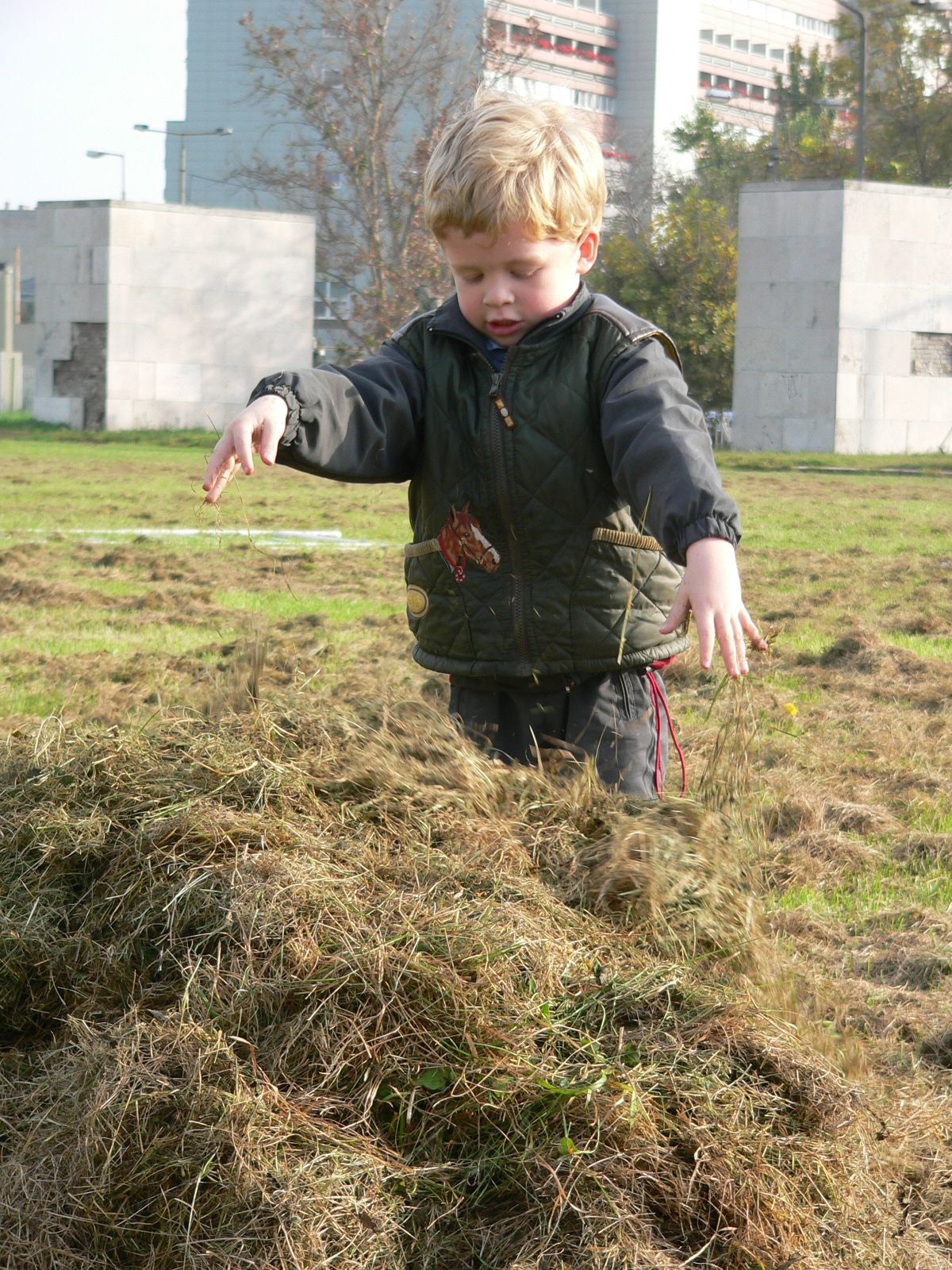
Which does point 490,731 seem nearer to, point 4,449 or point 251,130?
point 4,449

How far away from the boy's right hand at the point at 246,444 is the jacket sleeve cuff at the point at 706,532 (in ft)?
2.19

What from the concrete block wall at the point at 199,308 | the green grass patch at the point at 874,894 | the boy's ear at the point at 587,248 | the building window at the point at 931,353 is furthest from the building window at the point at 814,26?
the boy's ear at the point at 587,248

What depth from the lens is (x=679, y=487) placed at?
2412 mm

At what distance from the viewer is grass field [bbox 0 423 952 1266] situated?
270 centimetres

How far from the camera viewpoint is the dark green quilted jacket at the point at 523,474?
2840 mm

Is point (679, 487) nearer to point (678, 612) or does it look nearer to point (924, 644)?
point (678, 612)

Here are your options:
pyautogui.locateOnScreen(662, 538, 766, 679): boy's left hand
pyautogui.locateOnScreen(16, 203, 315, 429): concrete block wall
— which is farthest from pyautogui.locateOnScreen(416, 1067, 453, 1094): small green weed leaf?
pyautogui.locateOnScreen(16, 203, 315, 429): concrete block wall

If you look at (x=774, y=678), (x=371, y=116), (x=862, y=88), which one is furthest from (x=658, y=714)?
(x=371, y=116)

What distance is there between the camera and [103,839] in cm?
223

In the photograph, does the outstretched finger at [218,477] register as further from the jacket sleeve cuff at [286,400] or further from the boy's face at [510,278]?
the boy's face at [510,278]

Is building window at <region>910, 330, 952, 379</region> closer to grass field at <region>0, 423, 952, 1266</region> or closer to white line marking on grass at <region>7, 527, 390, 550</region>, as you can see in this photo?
grass field at <region>0, 423, 952, 1266</region>

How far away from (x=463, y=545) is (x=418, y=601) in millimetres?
168

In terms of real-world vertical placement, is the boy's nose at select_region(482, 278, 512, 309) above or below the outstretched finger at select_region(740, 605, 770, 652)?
above

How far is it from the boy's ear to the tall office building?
71590mm
